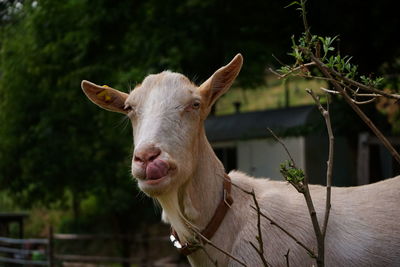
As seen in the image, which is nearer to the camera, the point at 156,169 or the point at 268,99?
the point at 156,169

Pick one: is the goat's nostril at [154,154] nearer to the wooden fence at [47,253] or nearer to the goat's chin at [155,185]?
the goat's chin at [155,185]

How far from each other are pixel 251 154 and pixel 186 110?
11960 mm

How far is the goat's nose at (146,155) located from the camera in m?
3.81

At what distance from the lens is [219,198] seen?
14.5 feet

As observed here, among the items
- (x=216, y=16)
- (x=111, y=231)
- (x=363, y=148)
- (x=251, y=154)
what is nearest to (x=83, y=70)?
(x=216, y=16)

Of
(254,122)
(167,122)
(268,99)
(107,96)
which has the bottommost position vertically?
(167,122)

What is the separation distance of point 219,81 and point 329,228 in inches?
48.0

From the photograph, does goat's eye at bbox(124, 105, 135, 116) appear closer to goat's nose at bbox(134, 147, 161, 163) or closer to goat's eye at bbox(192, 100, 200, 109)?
goat's eye at bbox(192, 100, 200, 109)

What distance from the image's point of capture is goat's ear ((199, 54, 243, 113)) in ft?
14.7

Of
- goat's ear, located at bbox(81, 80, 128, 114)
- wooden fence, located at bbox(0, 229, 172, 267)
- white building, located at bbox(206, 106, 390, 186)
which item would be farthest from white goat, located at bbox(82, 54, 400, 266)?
wooden fence, located at bbox(0, 229, 172, 267)

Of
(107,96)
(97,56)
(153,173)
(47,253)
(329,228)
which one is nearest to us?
(153,173)

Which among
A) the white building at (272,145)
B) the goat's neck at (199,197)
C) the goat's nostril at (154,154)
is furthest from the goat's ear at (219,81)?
the white building at (272,145)

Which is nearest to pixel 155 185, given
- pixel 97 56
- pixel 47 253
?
pixel 97 56

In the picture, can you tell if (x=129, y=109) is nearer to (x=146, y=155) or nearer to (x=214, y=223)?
(x=146, y=155)
